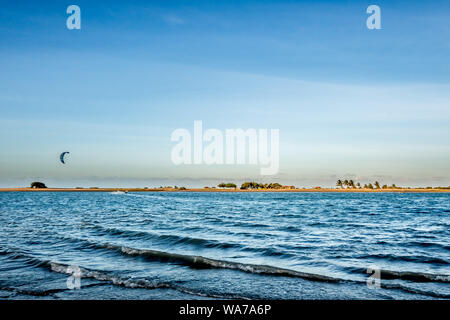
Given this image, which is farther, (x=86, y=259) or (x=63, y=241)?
Answer: (x=63, y=241)

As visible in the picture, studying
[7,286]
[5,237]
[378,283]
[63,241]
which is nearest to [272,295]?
[378,283]

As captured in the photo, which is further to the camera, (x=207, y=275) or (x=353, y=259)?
(x=353, y=259)

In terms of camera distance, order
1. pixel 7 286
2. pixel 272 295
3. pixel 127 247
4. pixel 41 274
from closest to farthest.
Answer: pixel 272 295
pixel 7 286
pixel 41 274
pixel 127 247

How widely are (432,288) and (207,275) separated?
7710 mm

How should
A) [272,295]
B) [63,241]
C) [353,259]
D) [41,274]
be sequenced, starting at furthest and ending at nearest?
[63,241], [353,259], [41,274], [272,295]

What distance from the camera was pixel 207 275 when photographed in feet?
42.9

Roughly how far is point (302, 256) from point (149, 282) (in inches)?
304

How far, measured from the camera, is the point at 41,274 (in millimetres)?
12969

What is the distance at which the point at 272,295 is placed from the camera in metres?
10.4
